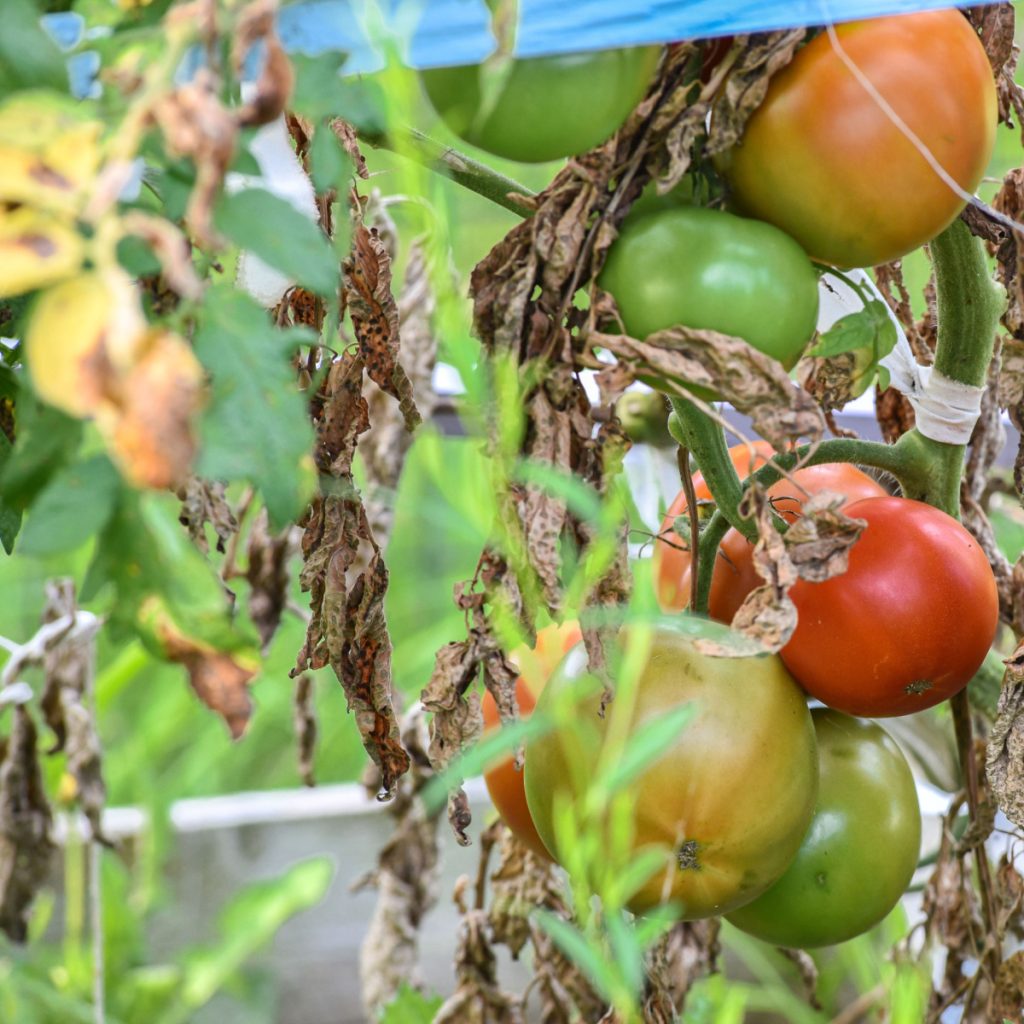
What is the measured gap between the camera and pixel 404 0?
363 mm

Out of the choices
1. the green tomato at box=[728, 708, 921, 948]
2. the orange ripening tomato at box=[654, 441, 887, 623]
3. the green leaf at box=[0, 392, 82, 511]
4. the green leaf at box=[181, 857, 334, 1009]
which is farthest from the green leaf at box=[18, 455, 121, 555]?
the green leaf at box=[181, 857, 334, 1009]

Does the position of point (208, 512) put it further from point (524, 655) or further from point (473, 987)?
point (473, 987)

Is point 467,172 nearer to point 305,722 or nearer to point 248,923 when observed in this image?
point 305,722

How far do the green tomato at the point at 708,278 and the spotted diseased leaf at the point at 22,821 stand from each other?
0.75 metres

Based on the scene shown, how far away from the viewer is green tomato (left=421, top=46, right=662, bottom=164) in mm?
425

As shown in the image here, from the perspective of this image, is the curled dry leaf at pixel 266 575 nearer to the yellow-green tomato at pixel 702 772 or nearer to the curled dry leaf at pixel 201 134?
the yellow-green tomato at pixel 702 772

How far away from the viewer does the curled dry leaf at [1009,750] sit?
0.56m

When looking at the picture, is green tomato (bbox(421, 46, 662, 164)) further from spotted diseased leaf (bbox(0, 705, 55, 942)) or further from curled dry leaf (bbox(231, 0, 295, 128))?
spotted diseased leaf (bbox(0, 705, 55, 942))

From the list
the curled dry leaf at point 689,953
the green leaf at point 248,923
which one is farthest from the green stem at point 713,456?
the green leaf at point 248,923

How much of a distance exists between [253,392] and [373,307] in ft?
0.77

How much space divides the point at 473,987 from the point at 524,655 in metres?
0.40

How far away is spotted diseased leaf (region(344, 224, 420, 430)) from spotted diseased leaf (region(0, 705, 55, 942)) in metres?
0.65

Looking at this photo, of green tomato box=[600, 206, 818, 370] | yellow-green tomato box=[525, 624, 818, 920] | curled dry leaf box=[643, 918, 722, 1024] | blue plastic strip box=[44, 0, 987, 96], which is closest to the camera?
blue plastic strip box=[44, 0, 987, 96]

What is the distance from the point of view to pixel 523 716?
26.3 inches
